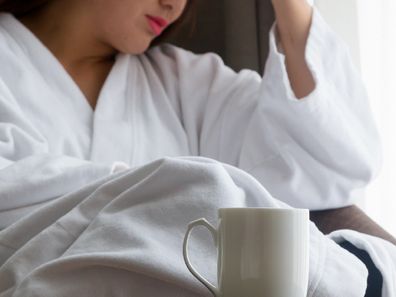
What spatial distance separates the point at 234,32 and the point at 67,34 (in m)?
0.35

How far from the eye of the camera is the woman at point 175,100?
121 centimetres

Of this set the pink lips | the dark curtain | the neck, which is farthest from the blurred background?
the neck

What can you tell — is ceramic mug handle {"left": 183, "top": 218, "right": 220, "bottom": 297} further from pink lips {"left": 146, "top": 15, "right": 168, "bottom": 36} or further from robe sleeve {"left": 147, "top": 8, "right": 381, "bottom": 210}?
pink lips {"left": 146, "top": 15, "right": 168, "bottom": 36}

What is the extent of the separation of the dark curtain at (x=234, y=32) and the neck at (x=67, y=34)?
0.89 ft

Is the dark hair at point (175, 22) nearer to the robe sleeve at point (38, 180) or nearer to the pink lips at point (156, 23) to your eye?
the pink lips at point (156, 23)

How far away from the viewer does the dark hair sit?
1.38 meters

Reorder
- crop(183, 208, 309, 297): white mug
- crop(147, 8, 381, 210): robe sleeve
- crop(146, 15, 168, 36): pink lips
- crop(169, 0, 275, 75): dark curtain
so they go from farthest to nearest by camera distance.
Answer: crop(169, 0, 275, 75): dark curtain < crop(146, 15, 168, 36): pink lips < crop(147, 8, 381, 210): robe sleeve < crop(183, 208, 309, 297): white mug

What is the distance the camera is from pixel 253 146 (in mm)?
1292

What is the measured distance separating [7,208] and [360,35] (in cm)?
93

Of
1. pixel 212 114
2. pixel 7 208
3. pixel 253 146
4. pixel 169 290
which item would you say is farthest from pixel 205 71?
pixel 169 290

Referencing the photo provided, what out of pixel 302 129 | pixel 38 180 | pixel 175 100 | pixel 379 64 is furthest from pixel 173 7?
pixel 38 180

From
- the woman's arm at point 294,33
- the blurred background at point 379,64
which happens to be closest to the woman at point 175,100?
the woman's arm at point 294,33

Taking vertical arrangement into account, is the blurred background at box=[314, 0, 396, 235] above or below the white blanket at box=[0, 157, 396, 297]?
below

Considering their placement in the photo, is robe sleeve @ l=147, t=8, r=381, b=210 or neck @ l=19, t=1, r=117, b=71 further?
Answer: neck @ l=19, t=1, r=117, b=71
